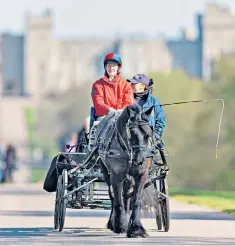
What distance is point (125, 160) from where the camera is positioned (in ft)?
63.8

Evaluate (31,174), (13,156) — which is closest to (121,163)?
(13,156)

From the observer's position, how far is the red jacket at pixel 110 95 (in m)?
20.5

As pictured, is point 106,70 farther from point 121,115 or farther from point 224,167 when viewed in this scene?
point 224,167

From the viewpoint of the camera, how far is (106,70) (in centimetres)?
2084

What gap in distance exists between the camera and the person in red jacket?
20547 mm

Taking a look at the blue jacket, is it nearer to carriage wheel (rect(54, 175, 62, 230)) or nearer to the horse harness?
the horse harness

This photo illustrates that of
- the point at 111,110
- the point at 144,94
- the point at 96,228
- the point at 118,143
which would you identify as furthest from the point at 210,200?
the point at 118,143

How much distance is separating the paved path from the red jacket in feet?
5.12

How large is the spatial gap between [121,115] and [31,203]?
12.2 metres

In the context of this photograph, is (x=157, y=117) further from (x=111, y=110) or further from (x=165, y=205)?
(x=165, y=205)

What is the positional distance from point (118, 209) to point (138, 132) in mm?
1077

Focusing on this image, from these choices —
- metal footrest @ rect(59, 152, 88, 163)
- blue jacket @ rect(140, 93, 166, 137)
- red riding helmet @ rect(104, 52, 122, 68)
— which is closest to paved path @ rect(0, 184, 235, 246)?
metal footrest @ rect(59, 152, 88, 163)

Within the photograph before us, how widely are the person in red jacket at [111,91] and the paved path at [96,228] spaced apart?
61.4 inches

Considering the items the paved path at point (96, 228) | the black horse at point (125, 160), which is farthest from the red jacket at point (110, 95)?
the paved path at point (96, 228)
